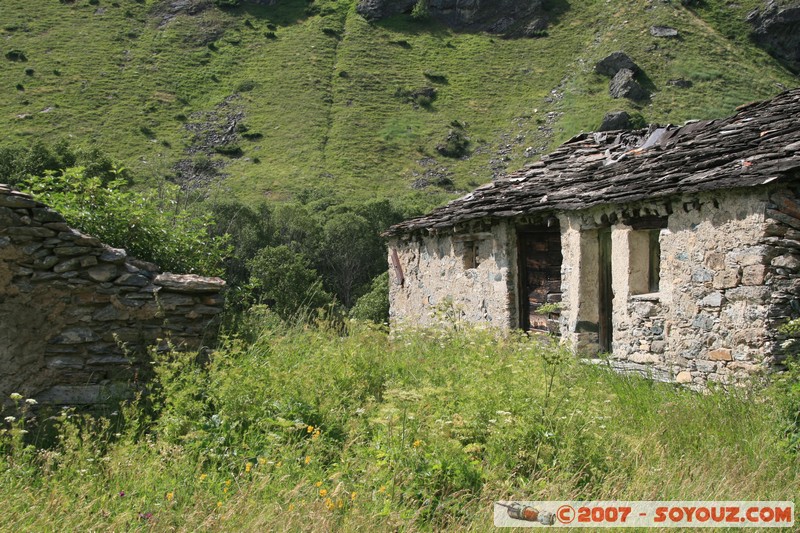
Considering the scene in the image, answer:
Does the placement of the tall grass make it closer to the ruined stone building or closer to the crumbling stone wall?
the crumbling stone wall

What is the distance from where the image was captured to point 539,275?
10.5m

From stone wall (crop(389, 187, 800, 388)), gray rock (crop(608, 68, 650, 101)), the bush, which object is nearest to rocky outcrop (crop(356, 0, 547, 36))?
gray rock (crop(608, 68, 650, 101))

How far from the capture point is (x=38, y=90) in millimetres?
49281

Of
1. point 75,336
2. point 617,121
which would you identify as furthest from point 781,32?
point 75,336

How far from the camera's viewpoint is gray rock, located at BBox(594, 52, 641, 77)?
50469 mm

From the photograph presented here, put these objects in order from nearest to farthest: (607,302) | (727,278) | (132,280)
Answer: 1. (132,280)
2. (727,278)
3. (607,302)

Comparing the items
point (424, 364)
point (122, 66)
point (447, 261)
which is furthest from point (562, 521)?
point (122, 66)

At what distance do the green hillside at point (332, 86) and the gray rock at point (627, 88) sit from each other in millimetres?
861

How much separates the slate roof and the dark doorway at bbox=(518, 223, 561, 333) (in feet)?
2.31

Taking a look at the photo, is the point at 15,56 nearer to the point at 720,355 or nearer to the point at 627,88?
the point at 627,88

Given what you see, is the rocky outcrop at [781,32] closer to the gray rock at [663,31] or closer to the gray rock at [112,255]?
the gray rock at [663,31]

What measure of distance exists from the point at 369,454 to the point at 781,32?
66.5m

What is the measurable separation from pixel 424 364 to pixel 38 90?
53156 mm

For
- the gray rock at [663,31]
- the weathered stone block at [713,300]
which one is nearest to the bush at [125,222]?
the weathered stone block at [713,300]
